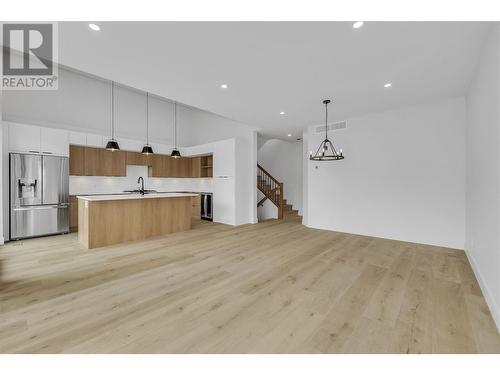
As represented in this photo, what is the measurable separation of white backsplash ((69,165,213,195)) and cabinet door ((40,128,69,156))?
3.74 ft

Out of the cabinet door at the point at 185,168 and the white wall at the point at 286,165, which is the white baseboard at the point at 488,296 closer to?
the white wall at the point at 286,165

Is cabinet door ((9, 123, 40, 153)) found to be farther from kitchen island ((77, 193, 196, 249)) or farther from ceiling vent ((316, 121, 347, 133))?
ceiling vent ((316, 121, 347, 133))

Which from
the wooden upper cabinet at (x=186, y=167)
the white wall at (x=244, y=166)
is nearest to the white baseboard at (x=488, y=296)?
the white wall at (x=244, y=166)

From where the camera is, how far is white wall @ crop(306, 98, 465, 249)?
4.09m

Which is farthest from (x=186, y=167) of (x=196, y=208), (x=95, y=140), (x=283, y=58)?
(x=283, y=58)

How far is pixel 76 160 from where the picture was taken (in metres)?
5.67

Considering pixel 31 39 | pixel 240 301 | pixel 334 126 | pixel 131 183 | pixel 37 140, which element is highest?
pixel 31 39

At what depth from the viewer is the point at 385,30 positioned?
7.51ft

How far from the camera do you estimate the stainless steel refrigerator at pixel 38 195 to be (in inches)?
173

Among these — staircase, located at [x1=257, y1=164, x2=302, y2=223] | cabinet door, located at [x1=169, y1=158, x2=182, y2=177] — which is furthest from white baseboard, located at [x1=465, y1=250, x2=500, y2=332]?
cabinet door, located at [x1=169, y1=158, x2=182, y2=177]

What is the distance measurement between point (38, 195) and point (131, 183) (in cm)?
258

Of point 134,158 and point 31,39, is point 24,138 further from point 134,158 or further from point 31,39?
point 31,39

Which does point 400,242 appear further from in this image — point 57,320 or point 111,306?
point 57,320
